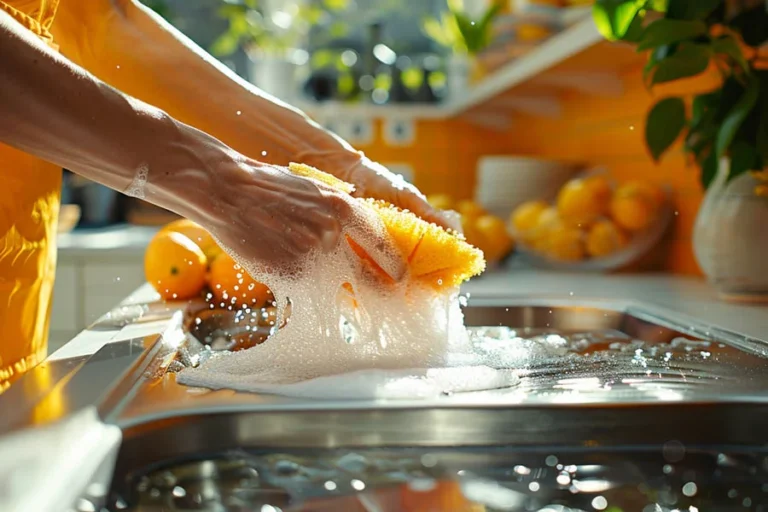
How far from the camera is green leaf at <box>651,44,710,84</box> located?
979mm

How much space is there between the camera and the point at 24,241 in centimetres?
81

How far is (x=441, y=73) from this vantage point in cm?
302

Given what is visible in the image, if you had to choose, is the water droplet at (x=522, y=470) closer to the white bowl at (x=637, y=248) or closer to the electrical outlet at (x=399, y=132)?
the white bowl at (x=637, y=248)

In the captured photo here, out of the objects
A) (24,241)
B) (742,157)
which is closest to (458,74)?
(742,157)

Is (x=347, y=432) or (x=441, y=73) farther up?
(x=441, y=73)

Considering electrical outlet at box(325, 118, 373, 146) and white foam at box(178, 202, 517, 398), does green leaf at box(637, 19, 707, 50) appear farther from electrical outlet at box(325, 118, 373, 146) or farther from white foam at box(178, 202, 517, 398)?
electrical outlet at box(325, 118, 373, 146)

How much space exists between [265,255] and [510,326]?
0.53 metres

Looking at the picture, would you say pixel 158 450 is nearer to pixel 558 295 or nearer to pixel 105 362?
pixel 105 362

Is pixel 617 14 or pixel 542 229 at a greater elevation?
pixel 617 14

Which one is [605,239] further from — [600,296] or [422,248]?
[422,248]

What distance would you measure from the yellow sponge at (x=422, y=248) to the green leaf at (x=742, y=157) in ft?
1.56

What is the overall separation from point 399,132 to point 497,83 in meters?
1.01

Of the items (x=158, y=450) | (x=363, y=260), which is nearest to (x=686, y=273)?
(x=363, y=260)

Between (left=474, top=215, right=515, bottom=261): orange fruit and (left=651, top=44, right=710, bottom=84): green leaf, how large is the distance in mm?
659
